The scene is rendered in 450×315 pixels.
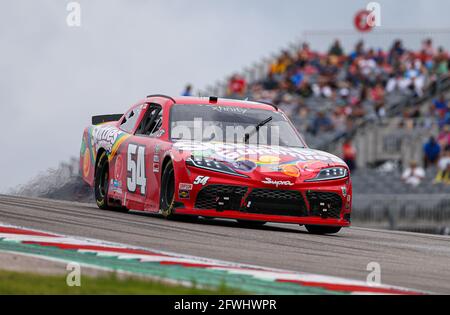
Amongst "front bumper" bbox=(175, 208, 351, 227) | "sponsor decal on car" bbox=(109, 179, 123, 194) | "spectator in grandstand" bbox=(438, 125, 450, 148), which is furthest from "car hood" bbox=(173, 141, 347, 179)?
"spectator in grandstand" bbox=(438, 125, 450, 148)

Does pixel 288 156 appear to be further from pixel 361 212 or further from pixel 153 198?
pixel 361 212

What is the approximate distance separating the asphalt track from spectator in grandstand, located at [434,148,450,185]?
373 inches

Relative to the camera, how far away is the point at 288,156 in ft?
40.0

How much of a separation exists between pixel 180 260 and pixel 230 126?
15.9ft

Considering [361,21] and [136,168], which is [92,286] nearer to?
[136,168]

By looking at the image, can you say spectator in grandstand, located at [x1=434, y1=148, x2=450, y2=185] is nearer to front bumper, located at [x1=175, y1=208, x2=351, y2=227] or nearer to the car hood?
the car hood

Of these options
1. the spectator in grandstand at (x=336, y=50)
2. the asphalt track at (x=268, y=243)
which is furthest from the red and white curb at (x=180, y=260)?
the spectator in grandstand at (x=336, y=50)

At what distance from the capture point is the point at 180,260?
816 cm

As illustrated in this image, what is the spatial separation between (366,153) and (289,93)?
7134mm

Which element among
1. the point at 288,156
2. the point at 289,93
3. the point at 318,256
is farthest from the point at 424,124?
the point at 318,256

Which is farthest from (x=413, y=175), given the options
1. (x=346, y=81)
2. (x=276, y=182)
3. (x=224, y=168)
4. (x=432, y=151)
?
(x=224, y=168)

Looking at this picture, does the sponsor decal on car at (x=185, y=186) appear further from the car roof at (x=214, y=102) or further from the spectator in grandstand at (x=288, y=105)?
the spectator in grandstand at (x=288, y=105)

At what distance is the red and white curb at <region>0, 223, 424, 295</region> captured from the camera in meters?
7.28

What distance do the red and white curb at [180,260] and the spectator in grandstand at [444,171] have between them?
14.5 meters
